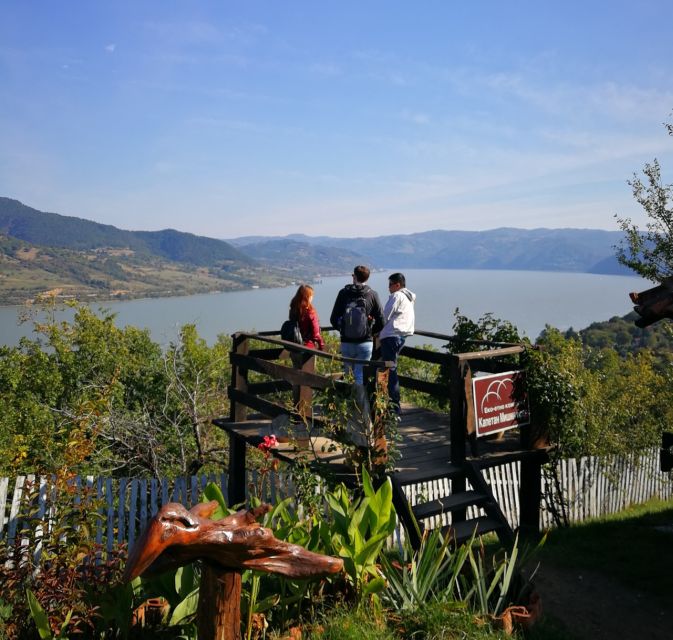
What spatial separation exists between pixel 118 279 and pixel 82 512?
159m

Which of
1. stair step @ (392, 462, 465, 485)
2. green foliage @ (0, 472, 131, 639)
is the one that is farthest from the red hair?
green foliage @ (0, 472, 131, 639)

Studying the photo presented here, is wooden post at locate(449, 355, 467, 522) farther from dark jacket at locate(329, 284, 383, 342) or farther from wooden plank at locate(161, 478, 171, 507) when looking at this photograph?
wooden plank at locate(161, 478, 171, 507)

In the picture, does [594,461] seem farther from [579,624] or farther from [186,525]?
[186,525]

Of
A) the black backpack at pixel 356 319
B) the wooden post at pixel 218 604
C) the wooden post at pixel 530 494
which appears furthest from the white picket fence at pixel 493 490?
the wooden post at pixel 218 604

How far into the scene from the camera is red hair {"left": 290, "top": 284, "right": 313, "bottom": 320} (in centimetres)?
781

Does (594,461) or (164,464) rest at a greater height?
(594,461)

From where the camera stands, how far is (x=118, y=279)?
15438 centimetres

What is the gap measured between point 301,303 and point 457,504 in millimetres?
3060

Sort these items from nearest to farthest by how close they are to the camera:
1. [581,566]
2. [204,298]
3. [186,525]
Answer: [186,525] < [581,566] < [204,298]

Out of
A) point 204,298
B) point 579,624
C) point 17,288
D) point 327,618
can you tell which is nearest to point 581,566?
point 579,624

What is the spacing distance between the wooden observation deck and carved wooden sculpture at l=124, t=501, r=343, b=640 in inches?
106

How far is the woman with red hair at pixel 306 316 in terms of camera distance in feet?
25.8

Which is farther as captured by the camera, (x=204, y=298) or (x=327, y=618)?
(x=204, y=298)

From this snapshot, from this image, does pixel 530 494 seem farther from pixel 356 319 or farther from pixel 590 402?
pixel 590 402
